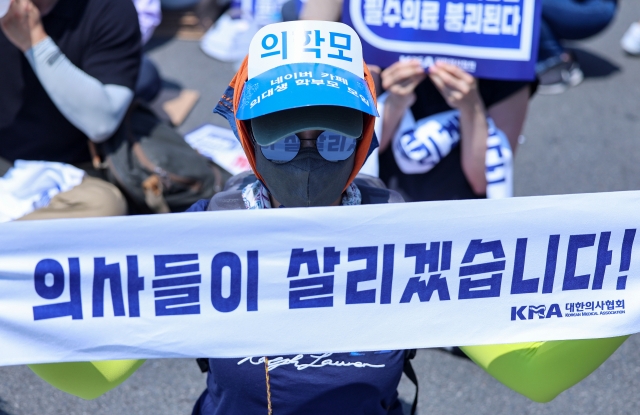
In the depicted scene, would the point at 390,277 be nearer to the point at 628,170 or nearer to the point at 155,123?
the point at 155,123

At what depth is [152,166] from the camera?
3016 mm

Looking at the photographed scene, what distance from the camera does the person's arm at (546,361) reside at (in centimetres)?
150

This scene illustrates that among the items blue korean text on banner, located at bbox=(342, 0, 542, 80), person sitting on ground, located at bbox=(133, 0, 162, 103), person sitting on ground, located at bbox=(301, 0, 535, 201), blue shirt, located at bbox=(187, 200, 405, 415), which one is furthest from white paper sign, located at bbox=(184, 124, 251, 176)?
blue shirt, located at bbox=(187, 200, 405, 415)

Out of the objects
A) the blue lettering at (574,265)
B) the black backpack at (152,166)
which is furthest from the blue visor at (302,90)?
the black backpack at (152,166)

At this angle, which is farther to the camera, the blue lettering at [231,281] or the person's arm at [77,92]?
the person's arm at [77,92]

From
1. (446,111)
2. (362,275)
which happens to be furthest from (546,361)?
(446,111)

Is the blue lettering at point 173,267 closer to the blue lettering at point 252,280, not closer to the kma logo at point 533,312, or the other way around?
the blue lettering at point 252,280

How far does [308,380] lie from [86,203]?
1.50 metres

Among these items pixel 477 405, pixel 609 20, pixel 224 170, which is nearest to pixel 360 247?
pixel 477 405

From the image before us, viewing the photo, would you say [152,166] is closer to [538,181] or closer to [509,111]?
[509,111]

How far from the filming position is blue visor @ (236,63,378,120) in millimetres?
1246

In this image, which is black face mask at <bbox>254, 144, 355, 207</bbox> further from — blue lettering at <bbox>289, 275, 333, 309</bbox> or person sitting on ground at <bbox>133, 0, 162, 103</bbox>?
person sitting on ground at <bbox>133, 0, 162, 103</bbox>

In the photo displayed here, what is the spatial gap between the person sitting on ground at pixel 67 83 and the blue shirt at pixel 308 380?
137 centimetres

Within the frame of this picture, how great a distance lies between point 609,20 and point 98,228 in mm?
4702
